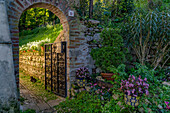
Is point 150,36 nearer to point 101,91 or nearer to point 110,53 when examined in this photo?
point 110,53

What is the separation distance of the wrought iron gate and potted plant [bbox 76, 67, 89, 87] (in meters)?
0.49

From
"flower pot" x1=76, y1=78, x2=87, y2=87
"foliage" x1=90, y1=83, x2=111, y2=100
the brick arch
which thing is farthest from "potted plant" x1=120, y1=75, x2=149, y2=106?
the brick arch

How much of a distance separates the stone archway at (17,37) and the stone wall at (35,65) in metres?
2.64

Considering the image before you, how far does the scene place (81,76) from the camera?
4.24 m

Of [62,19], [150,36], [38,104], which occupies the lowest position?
[38,104]

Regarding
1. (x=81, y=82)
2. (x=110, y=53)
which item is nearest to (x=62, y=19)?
(x=110, y=53)

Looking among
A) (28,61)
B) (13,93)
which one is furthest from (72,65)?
(28,61)

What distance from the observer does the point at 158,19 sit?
14.2 feet

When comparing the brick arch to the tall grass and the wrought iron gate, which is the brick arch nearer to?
the wrought iron gate

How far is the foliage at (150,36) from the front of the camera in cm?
427

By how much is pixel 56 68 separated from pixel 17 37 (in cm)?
194

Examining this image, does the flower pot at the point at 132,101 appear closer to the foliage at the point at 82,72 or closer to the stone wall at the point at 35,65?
the foliage at the point at 82,72

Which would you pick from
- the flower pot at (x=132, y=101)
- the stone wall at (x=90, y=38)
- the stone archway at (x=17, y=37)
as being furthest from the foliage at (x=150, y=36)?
the flower pot at (x=132, y=101)

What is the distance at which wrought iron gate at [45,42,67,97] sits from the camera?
4543mm
